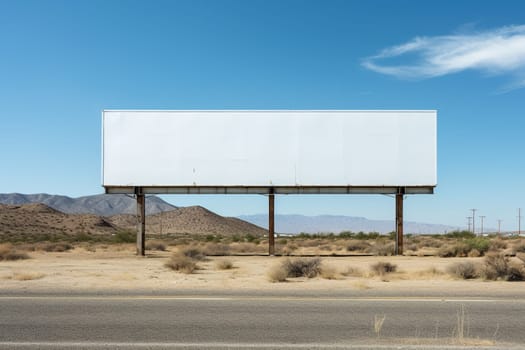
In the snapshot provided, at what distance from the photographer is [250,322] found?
30.6 feet

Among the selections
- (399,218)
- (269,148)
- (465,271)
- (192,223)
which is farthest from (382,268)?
(192,223)

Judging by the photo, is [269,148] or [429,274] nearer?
[429,274]

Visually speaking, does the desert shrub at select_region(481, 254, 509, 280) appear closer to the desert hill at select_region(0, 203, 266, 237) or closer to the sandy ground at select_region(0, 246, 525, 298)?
Answer: the sandy ground at select_region(0, 246, 525, 298)

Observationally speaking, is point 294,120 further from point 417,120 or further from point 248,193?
point 417,120

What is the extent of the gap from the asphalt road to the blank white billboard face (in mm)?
17735

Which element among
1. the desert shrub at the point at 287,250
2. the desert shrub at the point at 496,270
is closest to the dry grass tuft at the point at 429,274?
the desert shrub at the point at 496,270

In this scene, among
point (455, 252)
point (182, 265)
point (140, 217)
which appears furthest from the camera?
point (455, 252)

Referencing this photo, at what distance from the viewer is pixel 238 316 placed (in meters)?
9.90

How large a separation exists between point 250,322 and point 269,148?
842 inches

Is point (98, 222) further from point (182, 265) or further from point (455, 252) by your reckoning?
point (182, 265)

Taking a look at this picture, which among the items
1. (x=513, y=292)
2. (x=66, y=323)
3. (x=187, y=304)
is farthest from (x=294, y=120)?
(x=66, y=323)

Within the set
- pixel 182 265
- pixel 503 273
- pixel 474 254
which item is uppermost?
pixel 503 273

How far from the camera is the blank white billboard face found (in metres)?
30.0

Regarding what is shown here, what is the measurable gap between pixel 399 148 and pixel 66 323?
23.7m
